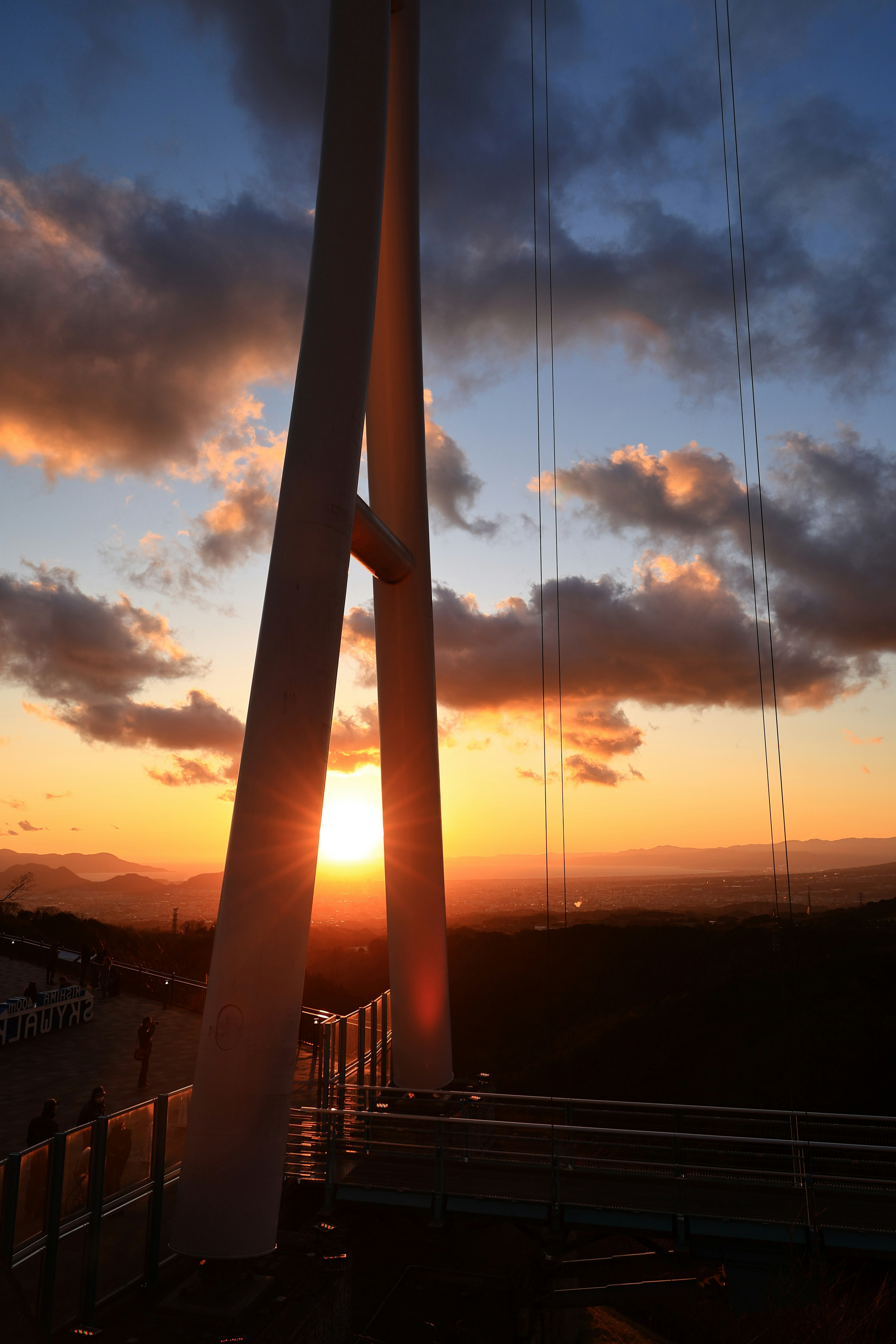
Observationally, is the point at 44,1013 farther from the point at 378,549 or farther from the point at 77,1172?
the point at 77,1172

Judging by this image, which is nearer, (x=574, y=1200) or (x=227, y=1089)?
(x=227, y=1089)

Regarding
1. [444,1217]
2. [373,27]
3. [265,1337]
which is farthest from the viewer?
[373,27]

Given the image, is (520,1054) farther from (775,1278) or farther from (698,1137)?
(698,1137)

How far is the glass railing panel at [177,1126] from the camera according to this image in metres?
9.20

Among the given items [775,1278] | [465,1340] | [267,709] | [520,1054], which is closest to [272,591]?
[267,709]

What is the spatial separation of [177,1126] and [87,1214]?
1.68 meters

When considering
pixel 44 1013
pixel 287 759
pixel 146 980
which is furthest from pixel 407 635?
pixel 146 980

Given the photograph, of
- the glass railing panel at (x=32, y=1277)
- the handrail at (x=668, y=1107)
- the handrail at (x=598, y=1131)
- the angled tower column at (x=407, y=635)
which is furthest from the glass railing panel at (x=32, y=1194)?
the angled tower column at (x=407, y=635)

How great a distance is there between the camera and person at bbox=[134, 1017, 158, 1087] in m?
16.0

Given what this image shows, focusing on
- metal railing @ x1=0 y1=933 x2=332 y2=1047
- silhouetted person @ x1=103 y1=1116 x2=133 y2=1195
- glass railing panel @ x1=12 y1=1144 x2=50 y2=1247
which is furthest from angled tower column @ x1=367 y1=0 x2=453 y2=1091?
glass railing panel @ x1=12 y1=1144 x2=50 y2=1247

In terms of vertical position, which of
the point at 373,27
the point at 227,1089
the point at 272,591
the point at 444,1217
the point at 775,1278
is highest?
the point at 373,27

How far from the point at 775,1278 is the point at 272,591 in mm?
10809

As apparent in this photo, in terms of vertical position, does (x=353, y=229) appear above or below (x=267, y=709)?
above

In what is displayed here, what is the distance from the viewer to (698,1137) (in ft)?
33.0
